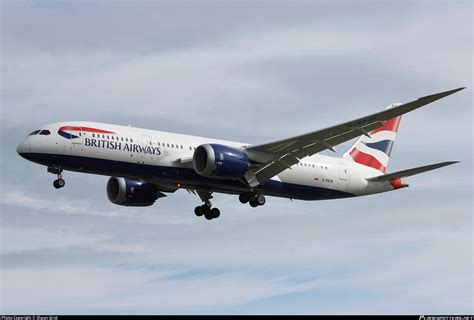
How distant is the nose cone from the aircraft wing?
36.5 ft

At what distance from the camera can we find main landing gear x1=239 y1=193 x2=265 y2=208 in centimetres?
5059

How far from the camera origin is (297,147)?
158 feet

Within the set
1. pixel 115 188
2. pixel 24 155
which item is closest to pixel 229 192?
pixel 115 188

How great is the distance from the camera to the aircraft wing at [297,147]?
150 ft

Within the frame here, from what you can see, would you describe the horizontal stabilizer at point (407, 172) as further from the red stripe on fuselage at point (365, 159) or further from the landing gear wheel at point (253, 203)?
the landing gear wheel at point (253, 203)

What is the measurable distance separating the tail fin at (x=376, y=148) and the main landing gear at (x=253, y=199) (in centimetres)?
730

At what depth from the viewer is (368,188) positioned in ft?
177

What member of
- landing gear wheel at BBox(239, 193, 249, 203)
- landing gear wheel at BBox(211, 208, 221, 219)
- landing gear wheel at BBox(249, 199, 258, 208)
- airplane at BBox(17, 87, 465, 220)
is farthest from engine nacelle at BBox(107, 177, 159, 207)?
landing gear wheel at BBox(249, 199, 258, 208)

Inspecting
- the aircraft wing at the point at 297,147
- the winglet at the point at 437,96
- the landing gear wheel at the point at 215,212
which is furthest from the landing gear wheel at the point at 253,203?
the winglet at the point at 437,96

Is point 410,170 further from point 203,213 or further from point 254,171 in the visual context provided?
point 203,213

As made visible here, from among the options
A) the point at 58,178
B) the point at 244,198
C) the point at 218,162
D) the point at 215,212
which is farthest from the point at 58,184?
the point at 215,212

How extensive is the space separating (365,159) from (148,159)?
15.2 m

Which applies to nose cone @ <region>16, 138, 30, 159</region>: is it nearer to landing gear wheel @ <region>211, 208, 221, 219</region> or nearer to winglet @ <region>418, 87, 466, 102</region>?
landing gear wheel @ <region>211, 208, 221, 219</region>

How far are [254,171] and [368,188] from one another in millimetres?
8301
